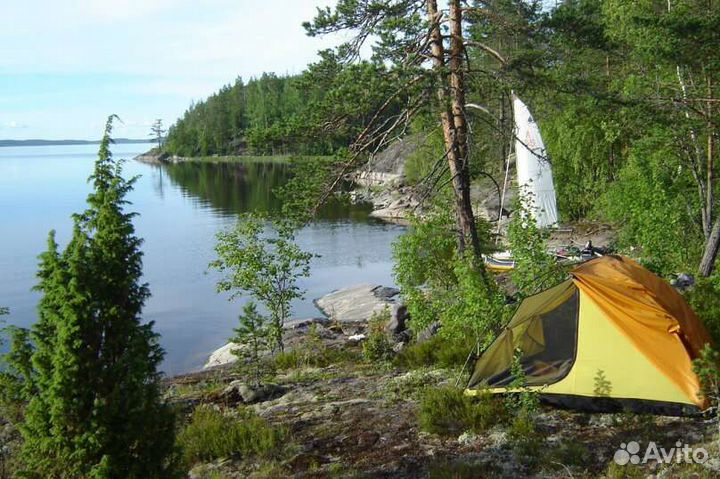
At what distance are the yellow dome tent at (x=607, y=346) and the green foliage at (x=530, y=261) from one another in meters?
0.84

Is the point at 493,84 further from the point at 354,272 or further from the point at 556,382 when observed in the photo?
the point at 354,272

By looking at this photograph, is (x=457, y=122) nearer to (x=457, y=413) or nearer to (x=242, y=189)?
(x=457, y=413)

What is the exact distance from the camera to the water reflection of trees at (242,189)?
48.7 metres

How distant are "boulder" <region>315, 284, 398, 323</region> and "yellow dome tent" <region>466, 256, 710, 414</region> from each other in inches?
478

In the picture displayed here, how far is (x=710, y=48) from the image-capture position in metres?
13.0

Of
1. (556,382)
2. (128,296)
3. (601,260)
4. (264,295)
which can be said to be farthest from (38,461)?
(264,295)

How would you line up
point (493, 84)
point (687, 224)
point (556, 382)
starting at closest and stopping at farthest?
point (556, 382) → point (493, 84) → point (687, 224)

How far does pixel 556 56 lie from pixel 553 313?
17.4 feet

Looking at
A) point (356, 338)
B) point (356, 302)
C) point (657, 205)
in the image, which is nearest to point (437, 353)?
point (356, 338)

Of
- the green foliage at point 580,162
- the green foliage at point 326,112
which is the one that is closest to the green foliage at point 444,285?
the green foliage at point 326,112

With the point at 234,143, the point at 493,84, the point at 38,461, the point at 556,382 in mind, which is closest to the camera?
the point at 38,461

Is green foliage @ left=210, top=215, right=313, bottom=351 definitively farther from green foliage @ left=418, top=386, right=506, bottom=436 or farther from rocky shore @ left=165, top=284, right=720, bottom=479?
green foliage @ left=418, top=386, right=506, bottom=436

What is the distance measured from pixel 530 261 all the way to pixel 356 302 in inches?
534

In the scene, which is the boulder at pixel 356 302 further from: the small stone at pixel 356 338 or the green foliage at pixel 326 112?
the green foliage at pixel 326 112
